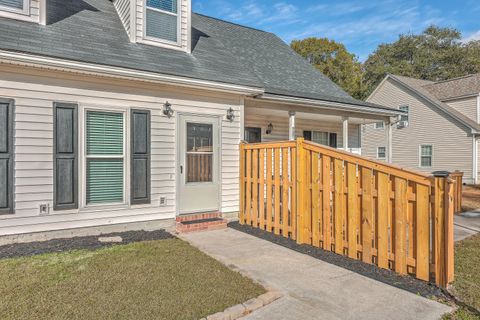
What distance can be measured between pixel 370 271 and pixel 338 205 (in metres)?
0.97

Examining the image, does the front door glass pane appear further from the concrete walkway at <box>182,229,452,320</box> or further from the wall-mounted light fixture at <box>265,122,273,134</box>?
the wall-mounted light fixture at <box>265,122,273,134</box>

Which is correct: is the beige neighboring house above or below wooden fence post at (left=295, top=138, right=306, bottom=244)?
above

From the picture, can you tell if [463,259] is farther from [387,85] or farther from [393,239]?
[387,85]

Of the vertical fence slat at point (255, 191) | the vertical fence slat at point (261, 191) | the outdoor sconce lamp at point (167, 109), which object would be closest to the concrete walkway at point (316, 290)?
the vertical fence slat at point (261, 191)

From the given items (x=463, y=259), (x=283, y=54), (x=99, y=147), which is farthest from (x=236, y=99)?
(x=283, y=54)

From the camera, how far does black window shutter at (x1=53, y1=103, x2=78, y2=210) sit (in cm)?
500

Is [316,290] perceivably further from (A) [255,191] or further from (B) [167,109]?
(B) [167,109]

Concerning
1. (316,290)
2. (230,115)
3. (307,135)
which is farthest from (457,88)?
(316,290)

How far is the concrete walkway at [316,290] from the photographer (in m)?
2.86

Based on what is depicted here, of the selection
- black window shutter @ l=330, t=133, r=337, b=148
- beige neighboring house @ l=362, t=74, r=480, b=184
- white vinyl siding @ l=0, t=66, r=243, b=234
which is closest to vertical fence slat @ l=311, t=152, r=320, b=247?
white vinyl siding @ l=0, t=66, r=243, b=234

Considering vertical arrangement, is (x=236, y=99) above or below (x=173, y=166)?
above

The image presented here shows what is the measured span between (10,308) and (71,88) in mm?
3474

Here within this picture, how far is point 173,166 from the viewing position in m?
6.02

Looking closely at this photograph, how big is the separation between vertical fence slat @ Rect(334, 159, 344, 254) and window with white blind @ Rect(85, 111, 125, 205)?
3601mm
